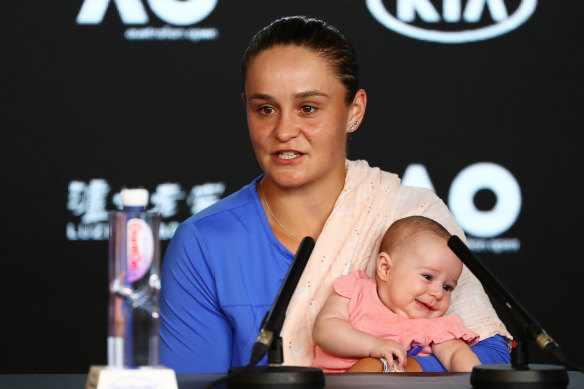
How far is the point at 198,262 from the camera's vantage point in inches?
82.9

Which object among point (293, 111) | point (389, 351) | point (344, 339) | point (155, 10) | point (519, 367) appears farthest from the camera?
point (155, 10)

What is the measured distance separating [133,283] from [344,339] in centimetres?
88

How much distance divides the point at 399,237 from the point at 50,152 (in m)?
1.64

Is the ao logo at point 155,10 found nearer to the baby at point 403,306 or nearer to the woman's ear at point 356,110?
the woman's ear at point 356,110

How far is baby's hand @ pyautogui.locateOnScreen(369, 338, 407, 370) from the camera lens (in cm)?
182

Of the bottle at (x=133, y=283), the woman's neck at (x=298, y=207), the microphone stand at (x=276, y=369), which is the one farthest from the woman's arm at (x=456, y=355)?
the bottle at (x=133, y=283)

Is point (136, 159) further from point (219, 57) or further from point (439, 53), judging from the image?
point (439, 53)

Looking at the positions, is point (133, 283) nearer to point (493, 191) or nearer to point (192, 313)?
point (192, 313)

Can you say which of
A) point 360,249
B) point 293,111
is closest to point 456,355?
point 360,249

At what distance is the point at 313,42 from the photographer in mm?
2117

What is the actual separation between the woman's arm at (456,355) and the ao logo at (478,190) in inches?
53.8

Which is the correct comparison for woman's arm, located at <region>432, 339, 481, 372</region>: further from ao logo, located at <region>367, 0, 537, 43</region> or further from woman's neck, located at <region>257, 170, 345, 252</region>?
ao logo, located at <region>367, 0, 537, 43</region>

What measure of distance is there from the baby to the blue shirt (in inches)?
4.8

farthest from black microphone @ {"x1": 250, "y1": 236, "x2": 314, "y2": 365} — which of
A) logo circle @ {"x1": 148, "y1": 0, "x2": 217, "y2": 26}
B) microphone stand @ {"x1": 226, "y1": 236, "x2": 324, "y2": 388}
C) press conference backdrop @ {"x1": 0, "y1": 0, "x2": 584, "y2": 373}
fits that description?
logo circle @ {"x1": 148, "y1": 0, "x2": 217, "y2": 26}
